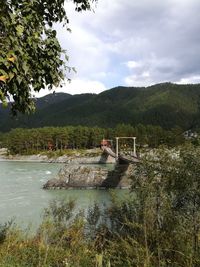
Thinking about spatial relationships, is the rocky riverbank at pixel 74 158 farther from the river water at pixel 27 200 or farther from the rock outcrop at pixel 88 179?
the river water at pixel 27 200

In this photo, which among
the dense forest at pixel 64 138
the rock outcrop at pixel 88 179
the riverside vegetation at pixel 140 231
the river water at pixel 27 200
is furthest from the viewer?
the dense forest at pixel 64 138

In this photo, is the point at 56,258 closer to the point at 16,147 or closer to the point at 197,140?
the point at 197,140

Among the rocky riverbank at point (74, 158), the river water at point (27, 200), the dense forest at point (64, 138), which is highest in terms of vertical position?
the dense forest at point (64, 138)

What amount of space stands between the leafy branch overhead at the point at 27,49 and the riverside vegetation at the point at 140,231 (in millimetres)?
2574

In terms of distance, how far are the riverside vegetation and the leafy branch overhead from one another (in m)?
2.57

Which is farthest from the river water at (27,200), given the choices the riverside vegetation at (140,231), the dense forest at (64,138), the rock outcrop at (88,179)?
the dense forest at (64,138)

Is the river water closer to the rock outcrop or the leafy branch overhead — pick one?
the rock outcrop

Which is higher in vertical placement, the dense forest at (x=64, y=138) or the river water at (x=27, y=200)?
the dense forest at (x=64, y=138)

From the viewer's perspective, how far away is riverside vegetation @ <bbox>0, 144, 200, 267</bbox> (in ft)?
20.8

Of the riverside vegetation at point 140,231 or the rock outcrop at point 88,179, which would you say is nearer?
the riverside vegetation at point 140,231

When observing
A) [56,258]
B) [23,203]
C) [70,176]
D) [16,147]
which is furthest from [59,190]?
[16,147]

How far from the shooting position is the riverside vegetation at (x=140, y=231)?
20.8ft

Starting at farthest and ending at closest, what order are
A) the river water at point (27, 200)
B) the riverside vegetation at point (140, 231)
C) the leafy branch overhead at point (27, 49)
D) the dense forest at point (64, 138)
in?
the dense forest at point (64, 138) → the river water at point (27, 200) → the riverside vegetation at point (140, 231) → the leafy branch overhead at point (27, 49)

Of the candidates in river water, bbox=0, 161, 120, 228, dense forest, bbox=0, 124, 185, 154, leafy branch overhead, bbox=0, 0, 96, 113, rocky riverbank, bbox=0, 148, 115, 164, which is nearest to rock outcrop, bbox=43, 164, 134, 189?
river water, bbox=0, 161, 120, 228
